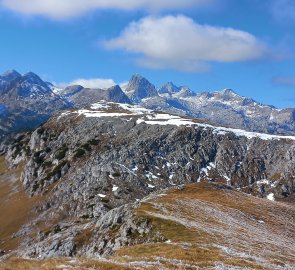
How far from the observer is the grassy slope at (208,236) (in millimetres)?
38812

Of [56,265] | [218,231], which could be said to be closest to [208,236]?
[218,231]

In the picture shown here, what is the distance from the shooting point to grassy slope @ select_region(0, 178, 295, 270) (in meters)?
38.8

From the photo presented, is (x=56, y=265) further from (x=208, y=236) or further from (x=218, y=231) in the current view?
(x=218, y=231)

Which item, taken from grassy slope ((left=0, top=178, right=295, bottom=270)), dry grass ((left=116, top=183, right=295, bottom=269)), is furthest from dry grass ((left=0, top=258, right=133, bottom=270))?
dry grass ((left=116, top=183, right=295, bottom=269))

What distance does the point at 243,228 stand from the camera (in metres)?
87.2

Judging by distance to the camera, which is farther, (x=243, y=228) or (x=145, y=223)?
(x=243, y=228)

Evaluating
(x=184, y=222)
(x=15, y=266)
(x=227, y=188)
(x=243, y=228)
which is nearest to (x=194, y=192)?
(x=227, y=188)

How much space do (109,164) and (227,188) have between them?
223 feet

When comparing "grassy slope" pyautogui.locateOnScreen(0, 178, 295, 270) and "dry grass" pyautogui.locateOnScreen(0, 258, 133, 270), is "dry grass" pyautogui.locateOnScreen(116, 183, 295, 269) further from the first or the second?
"dry grass" pyautogui.locateOnScreen(0, 258, 133, 270)

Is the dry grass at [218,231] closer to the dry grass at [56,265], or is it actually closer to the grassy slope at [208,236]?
the grassy slope at [208,236]

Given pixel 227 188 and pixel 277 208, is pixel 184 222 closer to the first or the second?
pixel 277 208

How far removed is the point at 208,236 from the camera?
67.6 meters

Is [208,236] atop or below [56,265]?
below

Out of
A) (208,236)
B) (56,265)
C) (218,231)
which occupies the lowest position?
(218,231)
